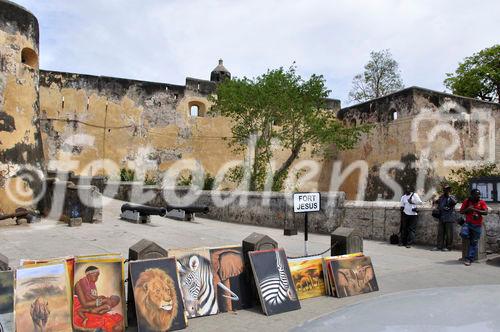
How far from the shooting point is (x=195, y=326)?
4578mm

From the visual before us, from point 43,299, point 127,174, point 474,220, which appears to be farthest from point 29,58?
point 474,220

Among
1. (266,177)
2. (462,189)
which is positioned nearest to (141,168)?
(266,177)

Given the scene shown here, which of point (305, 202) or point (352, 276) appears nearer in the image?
point (352, 276)

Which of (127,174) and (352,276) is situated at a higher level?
(127,174)

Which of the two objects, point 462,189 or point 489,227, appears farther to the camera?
point 462,189

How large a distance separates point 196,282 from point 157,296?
603mm

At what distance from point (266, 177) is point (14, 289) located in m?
15.4

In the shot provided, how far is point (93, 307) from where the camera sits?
4289mm

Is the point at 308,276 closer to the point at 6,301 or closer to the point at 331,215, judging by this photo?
the point at 6,301

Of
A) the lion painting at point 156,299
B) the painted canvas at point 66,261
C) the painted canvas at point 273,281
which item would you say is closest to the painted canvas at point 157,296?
the lion painting at point 156,299

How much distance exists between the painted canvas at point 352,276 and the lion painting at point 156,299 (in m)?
2.28

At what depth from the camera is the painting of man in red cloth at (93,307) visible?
421 cm

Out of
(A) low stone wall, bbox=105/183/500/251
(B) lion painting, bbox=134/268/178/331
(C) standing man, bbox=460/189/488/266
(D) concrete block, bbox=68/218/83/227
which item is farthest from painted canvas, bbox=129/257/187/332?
(D) concrete block, bbox=68/218/83/227

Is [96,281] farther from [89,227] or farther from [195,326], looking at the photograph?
[89,227]
